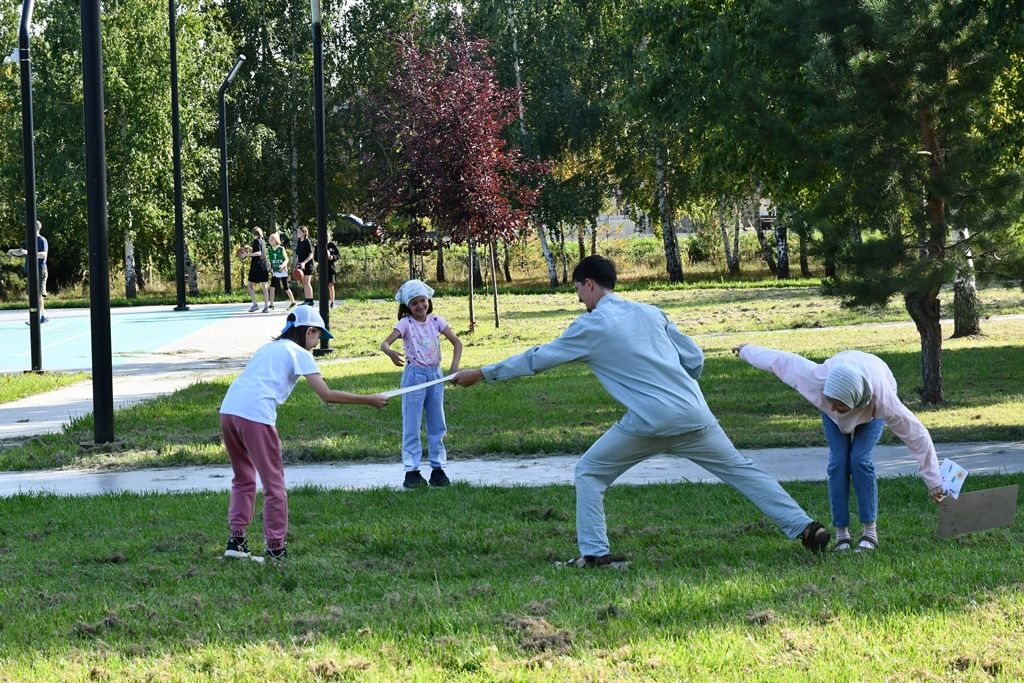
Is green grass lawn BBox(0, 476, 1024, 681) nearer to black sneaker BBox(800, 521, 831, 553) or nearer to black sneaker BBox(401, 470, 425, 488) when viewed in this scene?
black sneaker BBox(800, 521, 831, 553)

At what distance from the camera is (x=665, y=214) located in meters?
44.6

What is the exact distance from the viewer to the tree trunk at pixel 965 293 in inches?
501

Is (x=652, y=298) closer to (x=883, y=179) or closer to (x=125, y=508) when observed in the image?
(x=883, y=179)

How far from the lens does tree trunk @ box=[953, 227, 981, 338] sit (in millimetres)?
12727

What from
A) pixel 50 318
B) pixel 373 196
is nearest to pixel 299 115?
pixel 50 318

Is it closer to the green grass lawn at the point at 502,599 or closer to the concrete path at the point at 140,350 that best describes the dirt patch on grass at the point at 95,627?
the green grass lawn at the point at 502,599

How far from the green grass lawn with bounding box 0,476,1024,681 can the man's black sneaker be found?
28.9 inches

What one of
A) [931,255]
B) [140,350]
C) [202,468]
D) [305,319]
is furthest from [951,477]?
[140,350]

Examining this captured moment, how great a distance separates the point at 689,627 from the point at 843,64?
8.91 m

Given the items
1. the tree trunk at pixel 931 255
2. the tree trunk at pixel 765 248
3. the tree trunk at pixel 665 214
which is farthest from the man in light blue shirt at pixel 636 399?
the tree trunk at pixel 765 248

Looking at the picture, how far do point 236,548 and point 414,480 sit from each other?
93.3 inches

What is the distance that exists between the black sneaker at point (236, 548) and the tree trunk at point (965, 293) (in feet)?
26.5

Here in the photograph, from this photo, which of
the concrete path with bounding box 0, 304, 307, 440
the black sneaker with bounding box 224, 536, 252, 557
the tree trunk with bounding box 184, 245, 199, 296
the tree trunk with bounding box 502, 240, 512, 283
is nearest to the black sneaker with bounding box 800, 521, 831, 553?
the black sneaker with bounding box 224, 536, 252, 557

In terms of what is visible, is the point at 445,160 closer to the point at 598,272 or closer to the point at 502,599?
the point at 598,272
